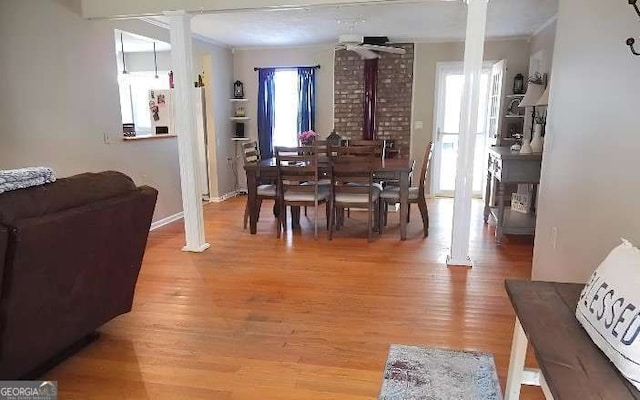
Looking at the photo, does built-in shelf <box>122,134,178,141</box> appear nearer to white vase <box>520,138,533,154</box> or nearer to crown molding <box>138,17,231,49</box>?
crown molding <box>138,17,231,49</box>

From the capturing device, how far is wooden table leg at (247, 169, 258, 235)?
458cm

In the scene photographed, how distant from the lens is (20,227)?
1.67 m

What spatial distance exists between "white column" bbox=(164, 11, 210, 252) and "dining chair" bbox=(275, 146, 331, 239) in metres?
0.84

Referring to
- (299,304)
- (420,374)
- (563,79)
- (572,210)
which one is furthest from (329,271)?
(563,79)

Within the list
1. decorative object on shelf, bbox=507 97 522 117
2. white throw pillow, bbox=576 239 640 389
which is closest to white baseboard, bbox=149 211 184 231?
white throw pillow, bbox=576 239 640 389

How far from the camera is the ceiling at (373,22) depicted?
4242 mm

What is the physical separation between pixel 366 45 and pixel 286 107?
2.04m

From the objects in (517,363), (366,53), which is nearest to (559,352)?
(517,363)

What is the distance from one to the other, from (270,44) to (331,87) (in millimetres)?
1153

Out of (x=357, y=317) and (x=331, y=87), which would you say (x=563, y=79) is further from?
(x=331, y=87)

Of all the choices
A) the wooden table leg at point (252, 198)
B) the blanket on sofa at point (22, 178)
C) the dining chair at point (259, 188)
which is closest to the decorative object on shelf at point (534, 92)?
the dining chair at point (259, 188)

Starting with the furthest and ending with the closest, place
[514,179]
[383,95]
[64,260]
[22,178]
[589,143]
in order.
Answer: [383,95] → [514,179] → [589,143] → [64,260] → [22,178]

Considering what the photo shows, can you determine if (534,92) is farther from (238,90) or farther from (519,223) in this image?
(238,90)

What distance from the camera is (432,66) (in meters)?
6.36
